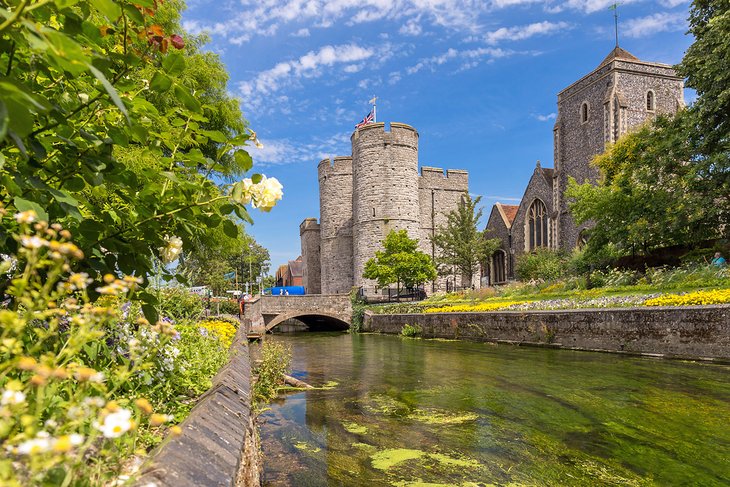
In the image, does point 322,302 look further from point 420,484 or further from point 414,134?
point 420,484

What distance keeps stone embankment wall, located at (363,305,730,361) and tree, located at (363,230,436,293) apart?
46.4 feet

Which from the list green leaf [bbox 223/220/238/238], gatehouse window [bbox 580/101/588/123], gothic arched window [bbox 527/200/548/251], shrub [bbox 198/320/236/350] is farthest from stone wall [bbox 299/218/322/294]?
green leaf [bbox 223/220/238/238]

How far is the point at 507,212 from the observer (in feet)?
144

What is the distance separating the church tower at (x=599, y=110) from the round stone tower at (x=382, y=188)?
11425 mm

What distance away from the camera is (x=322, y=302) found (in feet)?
107

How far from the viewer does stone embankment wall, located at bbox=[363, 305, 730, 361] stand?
1047 centimetres

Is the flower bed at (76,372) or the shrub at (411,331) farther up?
the flower bed at (76,372)

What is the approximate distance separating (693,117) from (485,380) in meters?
13.5

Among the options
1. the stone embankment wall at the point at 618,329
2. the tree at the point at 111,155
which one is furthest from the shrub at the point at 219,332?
the stone embankment wall at the point at 618,329

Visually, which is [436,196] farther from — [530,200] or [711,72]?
[711,72]

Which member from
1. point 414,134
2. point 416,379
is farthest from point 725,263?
point 414,134

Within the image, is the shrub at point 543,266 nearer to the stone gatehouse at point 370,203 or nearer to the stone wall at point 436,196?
the stone gatehouse at point 370,203

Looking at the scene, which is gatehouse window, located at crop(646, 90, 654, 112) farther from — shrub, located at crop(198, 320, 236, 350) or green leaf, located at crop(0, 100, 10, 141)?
green leaf, located at crop(0, 100, 10, 141)

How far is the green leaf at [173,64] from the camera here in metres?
2.02
